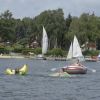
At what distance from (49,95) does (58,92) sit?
139 inches

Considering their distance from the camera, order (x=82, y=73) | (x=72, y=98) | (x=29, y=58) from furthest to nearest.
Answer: (x=29, y=58) → (x=82, y=73) → (x=72, y=98)

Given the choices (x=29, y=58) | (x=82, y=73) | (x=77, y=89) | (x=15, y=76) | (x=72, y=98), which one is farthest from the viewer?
(x=29, y=58)

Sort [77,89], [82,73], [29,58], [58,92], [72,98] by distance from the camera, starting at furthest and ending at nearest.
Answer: [29,58], [82,73], [77,89], [58,92], [72,98]

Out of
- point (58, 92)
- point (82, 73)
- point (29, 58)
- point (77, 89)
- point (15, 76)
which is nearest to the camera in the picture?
point (58, 92)

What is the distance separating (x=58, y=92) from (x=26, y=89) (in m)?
4.25

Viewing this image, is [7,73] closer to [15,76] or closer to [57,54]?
[15,76]

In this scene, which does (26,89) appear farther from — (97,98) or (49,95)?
(97,98)

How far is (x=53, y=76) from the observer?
82438 mm

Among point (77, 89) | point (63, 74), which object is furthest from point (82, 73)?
point (77, 89)

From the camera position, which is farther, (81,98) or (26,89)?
(26,89)

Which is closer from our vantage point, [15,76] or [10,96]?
[10,96]

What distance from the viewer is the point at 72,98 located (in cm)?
5122

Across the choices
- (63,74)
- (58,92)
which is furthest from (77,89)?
(63,74)

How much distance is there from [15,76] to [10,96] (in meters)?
28.8
